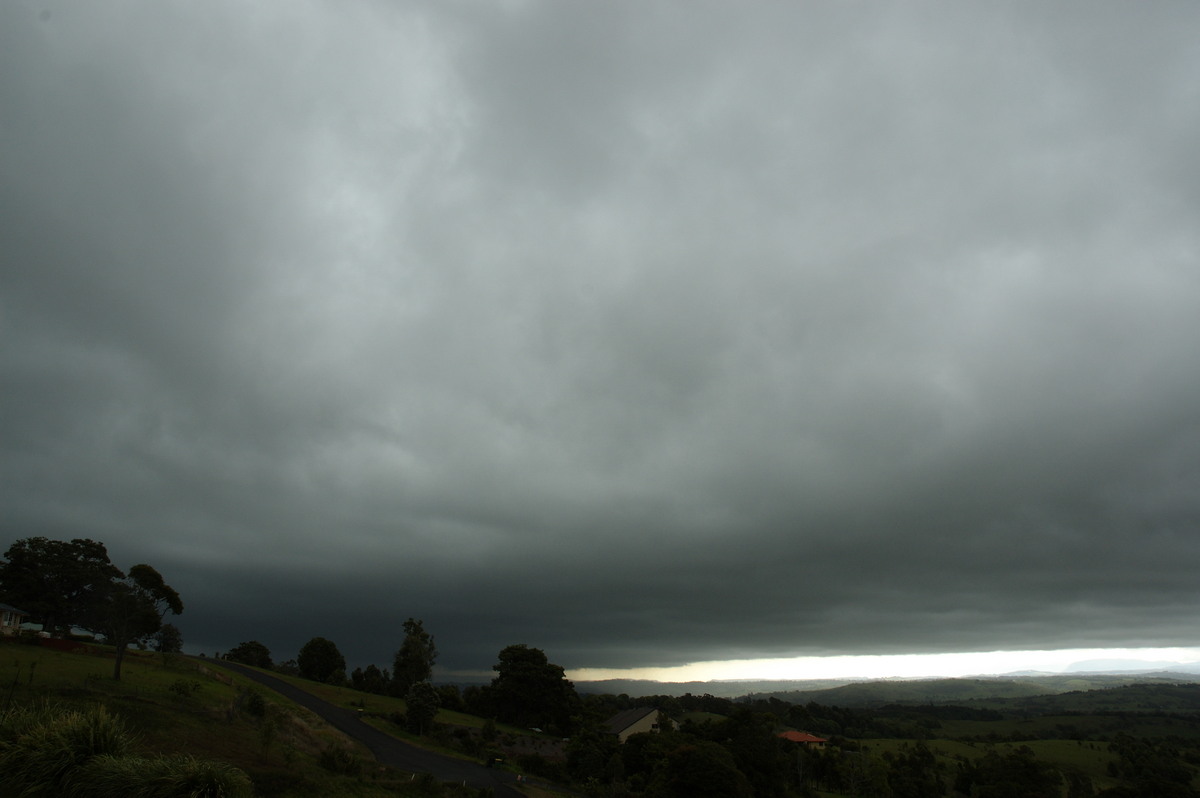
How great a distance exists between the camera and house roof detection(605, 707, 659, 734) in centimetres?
7694

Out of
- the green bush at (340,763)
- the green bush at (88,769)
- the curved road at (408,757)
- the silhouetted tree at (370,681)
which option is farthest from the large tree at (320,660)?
the green bush at (88,769)

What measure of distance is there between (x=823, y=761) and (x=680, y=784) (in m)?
45.9

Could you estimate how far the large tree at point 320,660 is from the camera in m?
89.2

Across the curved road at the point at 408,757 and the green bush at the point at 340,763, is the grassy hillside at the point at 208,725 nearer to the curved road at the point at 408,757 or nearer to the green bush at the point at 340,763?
the green bush at the point at 340,763

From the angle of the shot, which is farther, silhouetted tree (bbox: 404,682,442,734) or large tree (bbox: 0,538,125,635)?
large tree (bbox: 0,538,125,635)

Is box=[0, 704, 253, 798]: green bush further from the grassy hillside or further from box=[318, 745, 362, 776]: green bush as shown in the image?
box=[318, 745, 362, 776]: green bush

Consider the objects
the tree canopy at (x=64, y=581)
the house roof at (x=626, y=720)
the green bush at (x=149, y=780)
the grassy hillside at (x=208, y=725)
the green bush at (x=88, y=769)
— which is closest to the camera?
the green bush at (x=149, y=780)

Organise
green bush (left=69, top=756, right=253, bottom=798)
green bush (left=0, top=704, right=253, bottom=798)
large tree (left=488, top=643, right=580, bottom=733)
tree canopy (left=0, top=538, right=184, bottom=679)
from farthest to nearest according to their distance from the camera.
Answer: large tree (left=488, top=643, right=580, bottom=733) → tree canopy (left=0, top=538, right=184, bottom=679) → green bush (left=0, top=704, right=253, bottom=798) → green bush (left=69, top=756, right=253, bottom=798)

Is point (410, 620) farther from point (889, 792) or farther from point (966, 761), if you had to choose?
point (966, 761)

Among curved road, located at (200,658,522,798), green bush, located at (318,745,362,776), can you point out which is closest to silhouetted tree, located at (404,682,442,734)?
curved road, located at (200,658,522,798)

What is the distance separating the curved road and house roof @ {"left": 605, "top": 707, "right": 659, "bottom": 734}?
32.8 metres

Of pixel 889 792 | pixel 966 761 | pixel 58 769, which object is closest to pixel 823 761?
pixel 889 792

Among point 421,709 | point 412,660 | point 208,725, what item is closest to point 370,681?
point 412,660

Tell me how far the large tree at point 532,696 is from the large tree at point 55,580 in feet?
159
